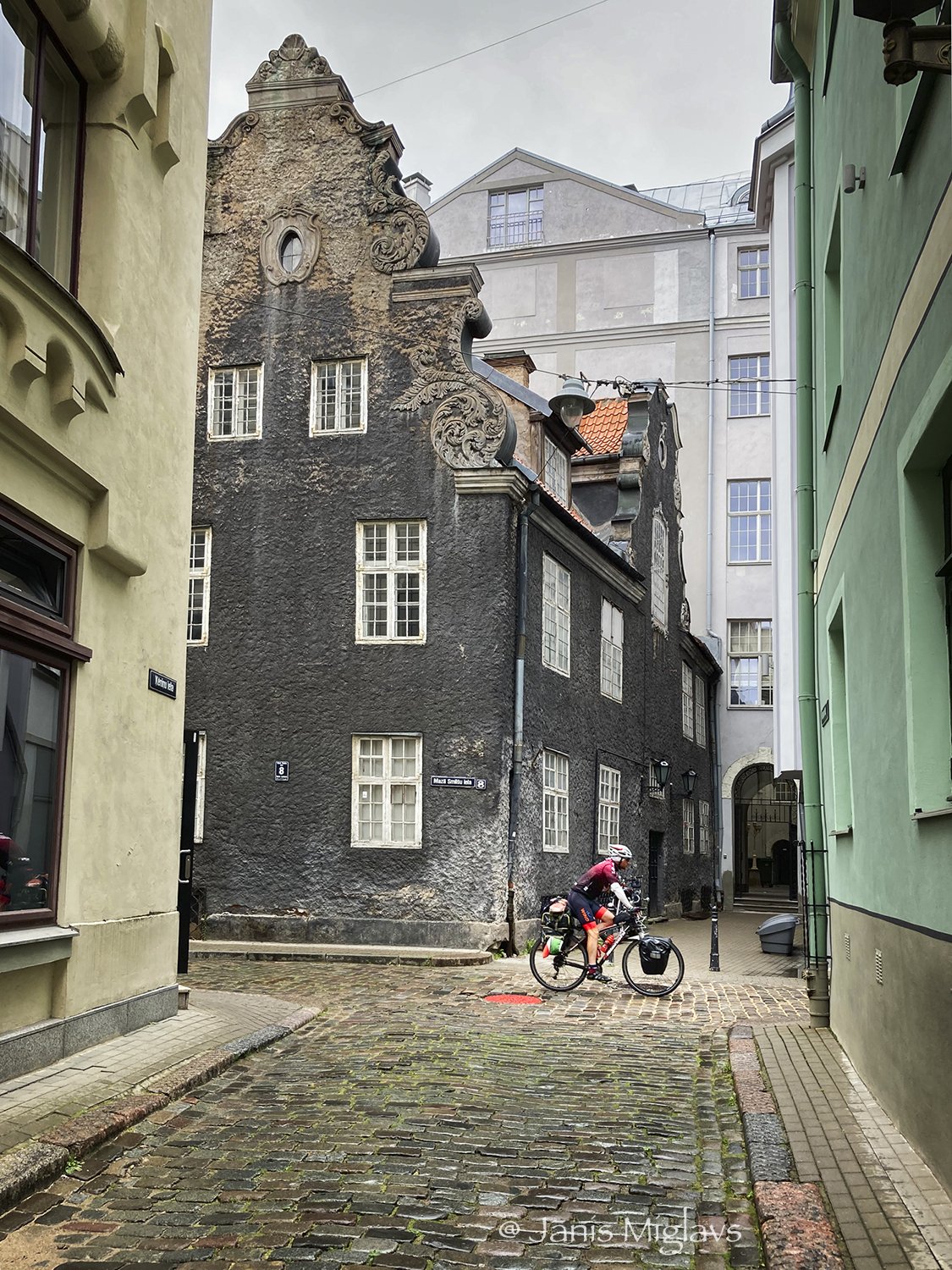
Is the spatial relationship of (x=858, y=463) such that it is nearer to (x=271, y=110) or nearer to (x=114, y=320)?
(x=114, y=320)

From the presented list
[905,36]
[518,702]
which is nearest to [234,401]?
[518,702]

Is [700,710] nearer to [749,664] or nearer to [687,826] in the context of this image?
[749,664]

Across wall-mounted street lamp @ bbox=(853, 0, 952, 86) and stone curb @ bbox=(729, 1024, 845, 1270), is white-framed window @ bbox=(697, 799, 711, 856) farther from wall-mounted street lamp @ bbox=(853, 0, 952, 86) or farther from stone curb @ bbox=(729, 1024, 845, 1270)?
wall-mounted street lamp @ bbox=(853, 0, 952, 86)

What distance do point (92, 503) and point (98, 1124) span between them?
4.36 meters

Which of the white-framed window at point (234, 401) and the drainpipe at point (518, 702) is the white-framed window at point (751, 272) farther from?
the white-framed window at point (234, 401)

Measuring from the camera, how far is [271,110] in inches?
848

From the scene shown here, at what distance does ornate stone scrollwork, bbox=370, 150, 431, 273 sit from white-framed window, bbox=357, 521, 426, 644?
13.7 ft

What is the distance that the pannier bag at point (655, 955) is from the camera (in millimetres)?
14680

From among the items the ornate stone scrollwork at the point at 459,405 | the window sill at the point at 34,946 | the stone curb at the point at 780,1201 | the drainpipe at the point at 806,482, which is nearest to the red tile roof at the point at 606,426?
the ornate stone scrollwork at the point at 459,405

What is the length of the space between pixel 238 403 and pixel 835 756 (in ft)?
41.0

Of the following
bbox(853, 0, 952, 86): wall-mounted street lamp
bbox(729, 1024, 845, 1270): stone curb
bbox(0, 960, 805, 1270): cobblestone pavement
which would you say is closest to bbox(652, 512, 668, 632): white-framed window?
bbox(0, 960, 805, 1270): cobblestone pavement

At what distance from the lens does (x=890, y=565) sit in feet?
24.6

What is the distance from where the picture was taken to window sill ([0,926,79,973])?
7.91 meters

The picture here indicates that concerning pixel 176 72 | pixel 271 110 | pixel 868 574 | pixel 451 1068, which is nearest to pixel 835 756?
pixel 868 574
